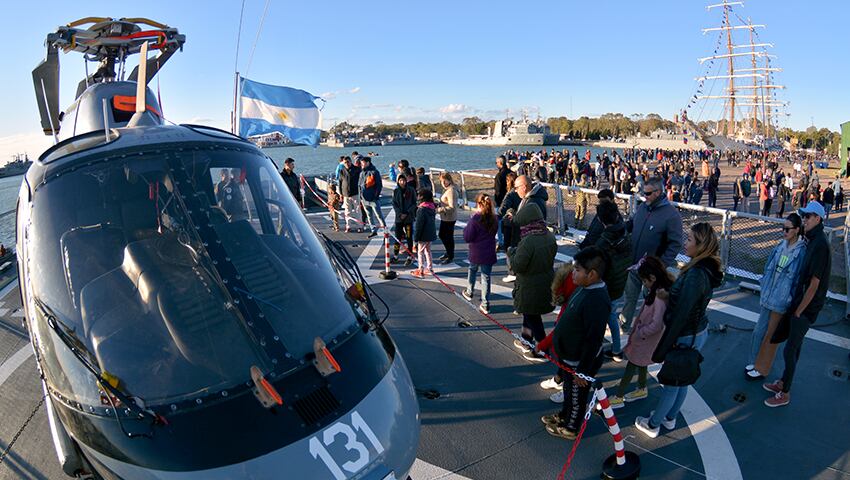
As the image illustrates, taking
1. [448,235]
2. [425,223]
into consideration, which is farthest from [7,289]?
[448,235]

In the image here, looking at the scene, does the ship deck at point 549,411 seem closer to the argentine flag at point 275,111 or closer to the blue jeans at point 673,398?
the blue jeans at point 673,398

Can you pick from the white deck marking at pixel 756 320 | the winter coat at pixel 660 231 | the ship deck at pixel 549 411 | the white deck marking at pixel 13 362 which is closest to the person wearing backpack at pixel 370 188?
the ship deck at pixel 549 411

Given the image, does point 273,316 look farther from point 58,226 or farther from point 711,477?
point 711,477

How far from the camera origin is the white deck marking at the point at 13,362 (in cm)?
579

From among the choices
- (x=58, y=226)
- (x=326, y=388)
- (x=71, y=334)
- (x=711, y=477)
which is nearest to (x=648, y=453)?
(x=711, y=477)

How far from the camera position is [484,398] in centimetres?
516

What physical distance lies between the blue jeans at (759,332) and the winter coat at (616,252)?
1383mm

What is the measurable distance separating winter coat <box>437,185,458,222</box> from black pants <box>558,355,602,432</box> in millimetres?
5289

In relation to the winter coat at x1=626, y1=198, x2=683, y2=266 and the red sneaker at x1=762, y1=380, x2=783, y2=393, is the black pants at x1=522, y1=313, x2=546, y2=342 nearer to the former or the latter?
the winter coat at x1=626, y1=198, x2=683, y2=266

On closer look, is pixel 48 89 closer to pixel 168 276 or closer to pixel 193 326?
pixel 168 276

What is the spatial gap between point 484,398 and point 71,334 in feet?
11.9

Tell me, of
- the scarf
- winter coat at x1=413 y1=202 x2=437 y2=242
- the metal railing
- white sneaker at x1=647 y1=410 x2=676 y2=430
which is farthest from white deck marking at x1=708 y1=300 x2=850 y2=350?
winter coat at x1=413 y1=202 x2=437 y2=242

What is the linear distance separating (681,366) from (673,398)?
0.47 meters

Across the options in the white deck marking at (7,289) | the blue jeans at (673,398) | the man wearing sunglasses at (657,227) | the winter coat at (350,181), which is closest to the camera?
the blue jeans at (673,398)
